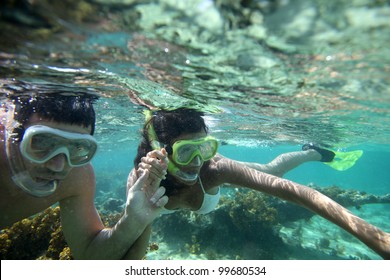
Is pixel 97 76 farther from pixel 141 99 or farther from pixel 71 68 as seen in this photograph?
pixel 141 99

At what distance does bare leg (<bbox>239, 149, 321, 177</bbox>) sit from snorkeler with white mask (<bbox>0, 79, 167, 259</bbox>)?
6633mm

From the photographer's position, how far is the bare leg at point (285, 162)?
1035 cm

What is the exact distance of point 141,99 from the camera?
9.46 meters

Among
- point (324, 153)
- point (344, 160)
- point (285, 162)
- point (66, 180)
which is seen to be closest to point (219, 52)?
point (66, 180)

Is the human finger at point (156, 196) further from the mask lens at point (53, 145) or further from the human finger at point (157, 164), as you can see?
the mask lens at point (53, 145)

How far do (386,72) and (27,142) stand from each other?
7.89m

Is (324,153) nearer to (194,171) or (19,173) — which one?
(194,171)

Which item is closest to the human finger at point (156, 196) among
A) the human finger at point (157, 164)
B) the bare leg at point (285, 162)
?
the human finger at point (157, 164)

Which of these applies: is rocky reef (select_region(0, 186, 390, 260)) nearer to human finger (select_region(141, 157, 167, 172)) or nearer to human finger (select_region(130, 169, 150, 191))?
human finger (select_region(130, 169, 150, 191))

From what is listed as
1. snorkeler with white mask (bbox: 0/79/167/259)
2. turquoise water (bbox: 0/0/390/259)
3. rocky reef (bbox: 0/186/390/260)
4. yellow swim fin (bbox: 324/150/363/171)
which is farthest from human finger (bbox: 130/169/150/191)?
yellow swim fin (bbox: 324/150/363/171)

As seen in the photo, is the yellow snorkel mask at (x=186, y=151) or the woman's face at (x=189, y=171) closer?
the yellow snorkel mask at (x=186, y=151)

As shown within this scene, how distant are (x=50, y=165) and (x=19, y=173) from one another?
512 millimetres

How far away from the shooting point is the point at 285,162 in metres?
11.3

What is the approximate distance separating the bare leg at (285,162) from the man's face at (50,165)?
7.37m
